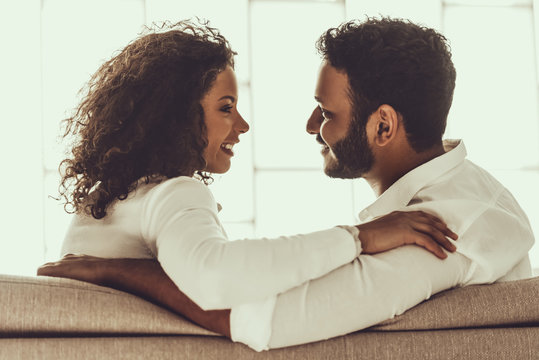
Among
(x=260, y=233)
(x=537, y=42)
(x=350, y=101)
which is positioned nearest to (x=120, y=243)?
(x=350, y=101)

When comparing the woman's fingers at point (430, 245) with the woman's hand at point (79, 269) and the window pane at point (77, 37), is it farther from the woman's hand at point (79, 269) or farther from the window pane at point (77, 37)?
the window pane at point (77, 37)

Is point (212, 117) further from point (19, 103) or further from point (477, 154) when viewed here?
point (477, 154)

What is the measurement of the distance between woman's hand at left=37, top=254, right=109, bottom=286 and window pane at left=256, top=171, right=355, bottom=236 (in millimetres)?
2887

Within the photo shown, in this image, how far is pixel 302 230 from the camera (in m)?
4.42

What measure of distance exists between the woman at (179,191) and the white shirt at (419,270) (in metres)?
0.04

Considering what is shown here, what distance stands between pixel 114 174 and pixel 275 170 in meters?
2.83

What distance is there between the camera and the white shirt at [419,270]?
4.36ft

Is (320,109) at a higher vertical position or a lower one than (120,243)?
higher

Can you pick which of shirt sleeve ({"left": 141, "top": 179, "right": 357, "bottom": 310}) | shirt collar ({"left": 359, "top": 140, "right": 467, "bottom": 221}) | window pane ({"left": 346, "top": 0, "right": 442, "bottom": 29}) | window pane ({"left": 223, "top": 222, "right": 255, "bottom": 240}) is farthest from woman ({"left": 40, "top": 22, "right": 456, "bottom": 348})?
window pane ({"left": 346, "top": 0, "right": 442, "bottom": 29})

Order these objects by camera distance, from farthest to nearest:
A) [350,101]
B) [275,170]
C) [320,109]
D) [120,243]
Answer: [275,170]
[320,109]
[350,101]
[120,243]

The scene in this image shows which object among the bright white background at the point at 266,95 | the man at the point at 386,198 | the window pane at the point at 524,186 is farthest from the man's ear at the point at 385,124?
the window pane at the point at 524,186

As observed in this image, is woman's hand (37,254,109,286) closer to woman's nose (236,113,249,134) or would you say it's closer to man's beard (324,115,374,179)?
woman's nose (236,113,249,134)

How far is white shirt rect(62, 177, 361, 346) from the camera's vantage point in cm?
126

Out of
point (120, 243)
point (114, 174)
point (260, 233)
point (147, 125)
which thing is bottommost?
point (260, 233)
